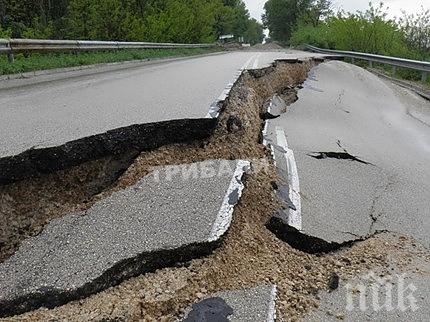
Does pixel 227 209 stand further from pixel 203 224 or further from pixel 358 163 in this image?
pixel 358 163

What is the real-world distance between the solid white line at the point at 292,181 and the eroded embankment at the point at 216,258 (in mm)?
164

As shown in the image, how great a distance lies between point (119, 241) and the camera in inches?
109

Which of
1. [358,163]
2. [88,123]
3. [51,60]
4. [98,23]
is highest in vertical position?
[98,23]

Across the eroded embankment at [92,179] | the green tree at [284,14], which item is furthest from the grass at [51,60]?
the green tree at [284,14]

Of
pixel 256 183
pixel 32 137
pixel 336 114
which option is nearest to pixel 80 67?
pixel 336 114

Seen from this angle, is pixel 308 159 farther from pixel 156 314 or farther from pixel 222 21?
pixel 222 21

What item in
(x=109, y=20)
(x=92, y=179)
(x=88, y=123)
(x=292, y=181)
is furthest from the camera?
(x=109, y=20)

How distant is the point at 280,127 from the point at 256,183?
7.95 feet

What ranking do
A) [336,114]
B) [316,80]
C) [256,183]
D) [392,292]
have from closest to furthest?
[392,292] < [256,183] < [336,114] < [316,80]

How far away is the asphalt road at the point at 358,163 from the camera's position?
3492 mm

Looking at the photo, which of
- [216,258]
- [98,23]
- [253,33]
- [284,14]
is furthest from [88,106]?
[253,33]

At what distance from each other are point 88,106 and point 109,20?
15.8 m

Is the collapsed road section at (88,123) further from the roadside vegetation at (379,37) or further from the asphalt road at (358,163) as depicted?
the roadside vegetation at (379,37)

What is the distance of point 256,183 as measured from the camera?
3627 millimetres
